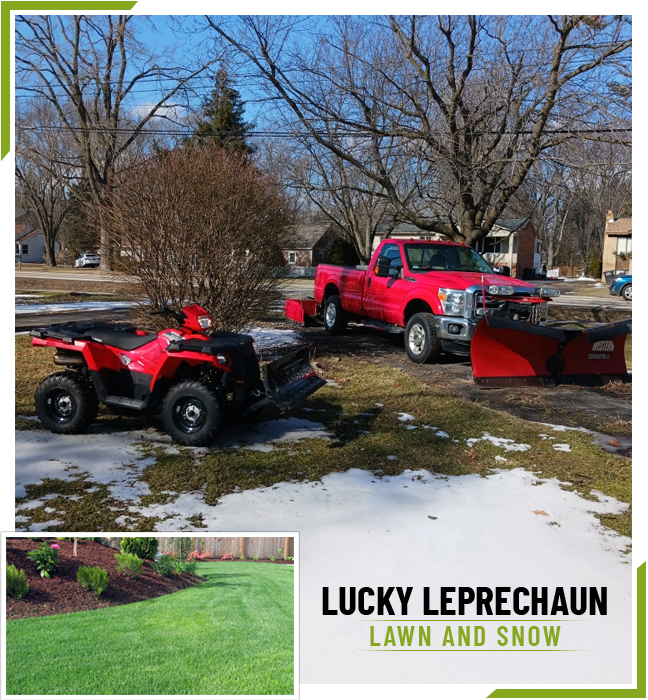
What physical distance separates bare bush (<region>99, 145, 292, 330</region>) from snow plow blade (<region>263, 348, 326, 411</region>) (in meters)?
3.10

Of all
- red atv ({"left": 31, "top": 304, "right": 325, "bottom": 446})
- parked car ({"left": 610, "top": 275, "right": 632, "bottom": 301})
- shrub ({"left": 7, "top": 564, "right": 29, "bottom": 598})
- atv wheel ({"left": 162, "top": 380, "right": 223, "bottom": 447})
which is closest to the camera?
shrub ({"left": 7, "top": 564, "right": 29, "bottom": 598})

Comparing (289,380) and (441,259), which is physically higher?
(441,259)

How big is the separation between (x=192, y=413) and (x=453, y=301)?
17.7 ft

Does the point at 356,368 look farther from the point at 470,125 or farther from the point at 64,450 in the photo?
the point at 470,125

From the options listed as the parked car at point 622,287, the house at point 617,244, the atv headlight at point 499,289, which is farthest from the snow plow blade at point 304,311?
the house at point 617,244

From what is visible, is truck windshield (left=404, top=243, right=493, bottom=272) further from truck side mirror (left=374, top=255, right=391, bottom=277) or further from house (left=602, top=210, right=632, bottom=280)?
house (left=602, top=210, right=632, bottom=280)

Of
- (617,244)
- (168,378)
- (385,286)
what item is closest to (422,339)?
(385,286)

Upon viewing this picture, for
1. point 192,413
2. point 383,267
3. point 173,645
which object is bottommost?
point 173,645

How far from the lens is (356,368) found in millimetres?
10266

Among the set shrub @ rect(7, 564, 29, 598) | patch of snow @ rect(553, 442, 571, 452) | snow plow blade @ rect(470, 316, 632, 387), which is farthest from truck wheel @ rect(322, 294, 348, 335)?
shrub @ rect(7, 564, 29, 598)

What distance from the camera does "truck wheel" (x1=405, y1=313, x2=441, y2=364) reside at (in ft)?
34.7

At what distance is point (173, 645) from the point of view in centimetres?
327

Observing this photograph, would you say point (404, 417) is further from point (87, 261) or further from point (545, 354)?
point (87, 261)
